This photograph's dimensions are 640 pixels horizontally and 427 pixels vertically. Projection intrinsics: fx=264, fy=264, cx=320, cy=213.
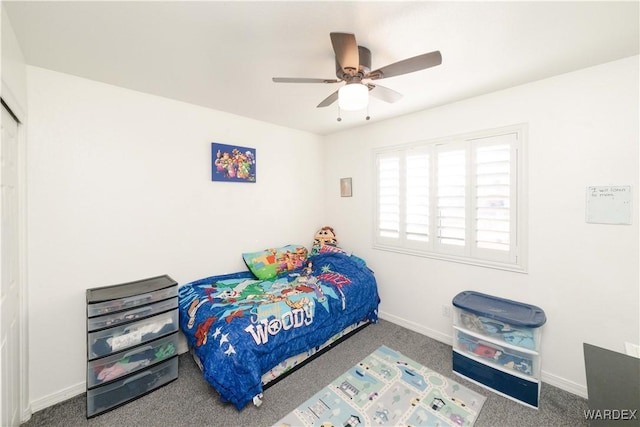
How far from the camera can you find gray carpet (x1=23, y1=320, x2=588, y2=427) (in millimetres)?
1744

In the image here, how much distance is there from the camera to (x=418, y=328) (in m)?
2.89

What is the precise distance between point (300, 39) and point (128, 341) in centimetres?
232

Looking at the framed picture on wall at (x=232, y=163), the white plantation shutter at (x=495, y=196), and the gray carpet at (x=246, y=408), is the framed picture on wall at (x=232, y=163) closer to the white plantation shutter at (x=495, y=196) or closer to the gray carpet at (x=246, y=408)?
the gray carpet at (x=246, y=408)

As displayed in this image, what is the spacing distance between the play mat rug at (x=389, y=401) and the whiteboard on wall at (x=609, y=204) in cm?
156

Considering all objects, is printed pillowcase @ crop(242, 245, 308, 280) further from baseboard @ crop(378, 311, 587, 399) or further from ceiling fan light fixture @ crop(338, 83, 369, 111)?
ceiling fan light fixture @ crop(338, 83, 369, 111)

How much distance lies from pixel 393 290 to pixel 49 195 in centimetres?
323

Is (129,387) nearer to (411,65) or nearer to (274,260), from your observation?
(274,260)

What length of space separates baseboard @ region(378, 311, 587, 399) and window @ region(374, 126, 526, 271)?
0.80 metres

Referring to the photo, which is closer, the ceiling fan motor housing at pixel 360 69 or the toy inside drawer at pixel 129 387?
the ceiling fan motor housing at pixel 360 69

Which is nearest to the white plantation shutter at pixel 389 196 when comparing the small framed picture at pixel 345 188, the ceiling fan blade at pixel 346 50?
the small framed picture at pixel 345 188

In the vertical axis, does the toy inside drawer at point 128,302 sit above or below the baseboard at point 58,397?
above

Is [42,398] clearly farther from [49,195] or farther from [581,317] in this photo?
[581,317]

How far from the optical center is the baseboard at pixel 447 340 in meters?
1.98

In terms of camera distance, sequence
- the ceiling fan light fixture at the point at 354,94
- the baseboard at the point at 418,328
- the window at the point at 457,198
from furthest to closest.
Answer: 1. the baseboard at the point at 418,328
2. the window at the point at 457,198
3. the ceiling fan light fixture at the point at 354,94
